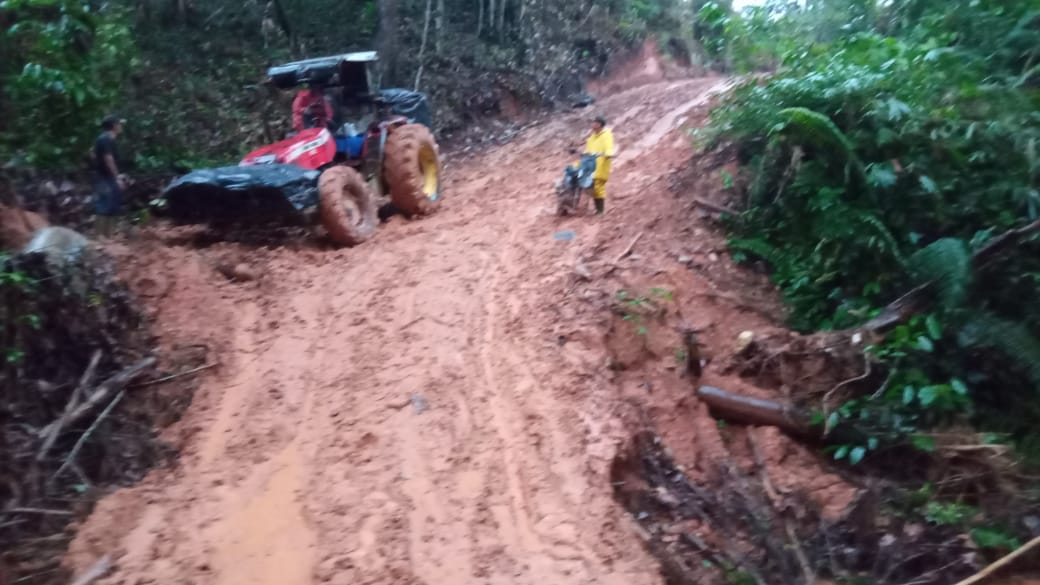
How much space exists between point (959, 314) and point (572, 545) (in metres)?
3.63

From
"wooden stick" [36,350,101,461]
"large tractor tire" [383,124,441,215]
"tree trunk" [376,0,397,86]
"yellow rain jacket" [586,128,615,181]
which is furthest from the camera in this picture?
"tree trunk" [376,0,397,86]

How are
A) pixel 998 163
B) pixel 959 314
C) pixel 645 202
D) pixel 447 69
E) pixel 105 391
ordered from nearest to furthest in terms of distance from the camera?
pixel 105 391 < pixel 959 314 < pixel 998 163 < pixel 645 202 < pixel 447 69

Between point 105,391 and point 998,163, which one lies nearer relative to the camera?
point 105,391

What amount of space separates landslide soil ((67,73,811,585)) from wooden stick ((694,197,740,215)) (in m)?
0.17

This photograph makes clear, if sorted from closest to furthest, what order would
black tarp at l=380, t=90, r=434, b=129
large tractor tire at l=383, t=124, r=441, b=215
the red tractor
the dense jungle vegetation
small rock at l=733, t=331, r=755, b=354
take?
1. small rock at l=733, t=331, r=755, b=354
2. the dense jungle vegetation
3. the red tractor
4. large tractor tire at l=383, t=124, r=441, b=215
5. black tarp at l=380, t=90, r=434, b=129

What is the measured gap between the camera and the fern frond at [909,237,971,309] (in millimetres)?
5812

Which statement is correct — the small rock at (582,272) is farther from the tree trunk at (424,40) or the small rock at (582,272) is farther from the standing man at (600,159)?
the tree trunk at (424,40)

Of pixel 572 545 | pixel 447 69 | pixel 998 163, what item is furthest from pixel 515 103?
pixel 572 545

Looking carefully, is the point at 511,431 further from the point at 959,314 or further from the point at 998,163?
the point at 998,163

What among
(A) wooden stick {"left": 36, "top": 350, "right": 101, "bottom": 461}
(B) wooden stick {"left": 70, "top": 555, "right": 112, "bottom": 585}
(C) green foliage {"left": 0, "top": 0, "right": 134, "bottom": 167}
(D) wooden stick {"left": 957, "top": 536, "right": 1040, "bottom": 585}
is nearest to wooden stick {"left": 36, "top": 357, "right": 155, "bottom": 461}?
(A) wooden stick {"left": 36, "top": 350, "right": 101, "bottom": 461}

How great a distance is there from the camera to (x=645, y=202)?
28.6ft

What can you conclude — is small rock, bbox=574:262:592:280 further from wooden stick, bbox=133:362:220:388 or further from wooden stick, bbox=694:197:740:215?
wooden stick, bbox=133:362:220:388

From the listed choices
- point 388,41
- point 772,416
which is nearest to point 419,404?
point 772,416

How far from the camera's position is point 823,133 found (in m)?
6.84
